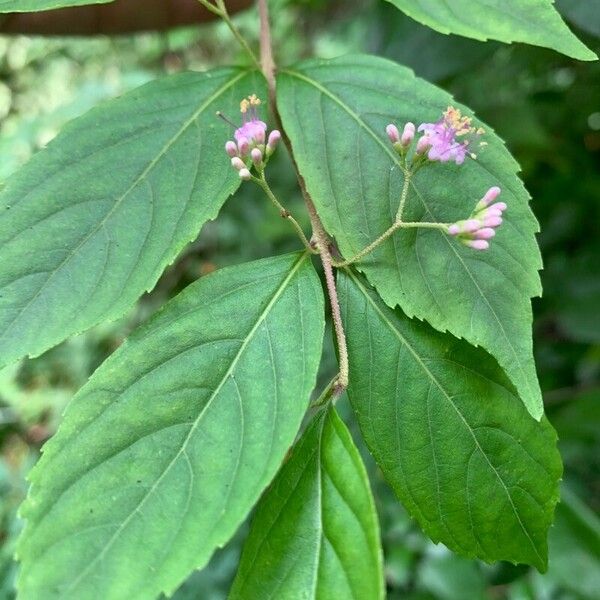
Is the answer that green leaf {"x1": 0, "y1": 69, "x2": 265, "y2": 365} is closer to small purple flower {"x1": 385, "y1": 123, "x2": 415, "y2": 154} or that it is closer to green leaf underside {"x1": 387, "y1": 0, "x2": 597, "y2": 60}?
small purple flower {"x1": 385, "y1": 123, "x2": 415, "y2": 154}

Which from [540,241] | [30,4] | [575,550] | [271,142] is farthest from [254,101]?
[540,241]

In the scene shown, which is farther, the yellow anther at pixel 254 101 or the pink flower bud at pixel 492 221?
the yellow anther at pixel 254 101

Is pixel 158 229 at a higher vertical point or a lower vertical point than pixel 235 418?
higher

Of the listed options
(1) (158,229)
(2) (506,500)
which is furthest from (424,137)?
(2) (506,500)

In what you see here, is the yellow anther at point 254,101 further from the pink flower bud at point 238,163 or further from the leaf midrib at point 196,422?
the leaf midrib at point 196,422

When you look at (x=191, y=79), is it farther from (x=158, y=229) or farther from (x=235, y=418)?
(x=235, y=418)

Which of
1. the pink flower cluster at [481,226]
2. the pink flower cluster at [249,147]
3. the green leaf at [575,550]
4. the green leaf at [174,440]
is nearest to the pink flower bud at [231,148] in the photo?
the pink flower cluster at [249,147]

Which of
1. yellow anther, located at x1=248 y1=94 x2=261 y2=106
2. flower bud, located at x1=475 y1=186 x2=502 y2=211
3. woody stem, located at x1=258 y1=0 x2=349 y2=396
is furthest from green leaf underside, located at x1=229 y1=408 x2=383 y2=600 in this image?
yellow anther, located at x1=248 y1=94 x2=261 y2=106
